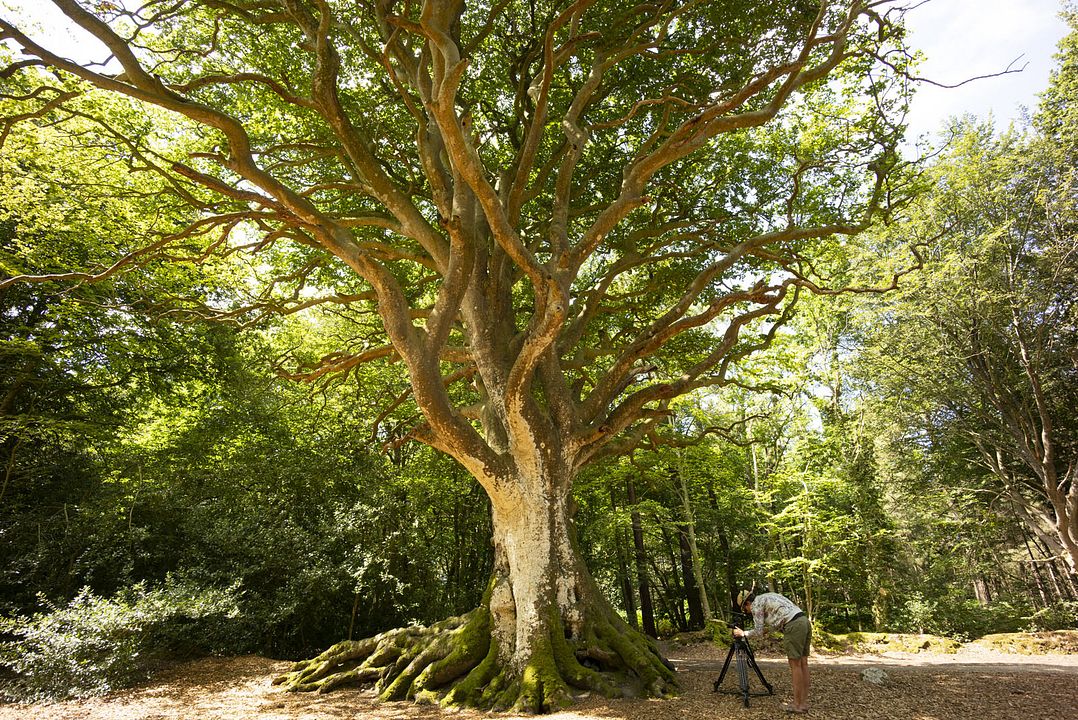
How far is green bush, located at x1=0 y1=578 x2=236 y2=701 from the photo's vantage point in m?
6.29

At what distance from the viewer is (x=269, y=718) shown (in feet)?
18.0

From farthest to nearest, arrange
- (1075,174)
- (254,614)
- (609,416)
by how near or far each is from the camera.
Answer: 1. (1075,174)
2. (254,614)
3. (609,416)

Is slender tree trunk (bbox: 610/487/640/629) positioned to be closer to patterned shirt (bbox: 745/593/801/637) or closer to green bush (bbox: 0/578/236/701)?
patterned shirt (bbox: 745/593/801/637)

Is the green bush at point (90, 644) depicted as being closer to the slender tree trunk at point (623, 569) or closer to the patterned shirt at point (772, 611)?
the patterned shirt at point (772, 611)

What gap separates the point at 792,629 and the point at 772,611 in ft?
0.86

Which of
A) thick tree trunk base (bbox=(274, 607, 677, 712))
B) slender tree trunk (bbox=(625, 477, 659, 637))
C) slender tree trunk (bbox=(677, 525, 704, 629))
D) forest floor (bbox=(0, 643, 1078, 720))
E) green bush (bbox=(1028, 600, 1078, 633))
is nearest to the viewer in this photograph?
forest floor (bbox=(0, 643, 1078, 720))

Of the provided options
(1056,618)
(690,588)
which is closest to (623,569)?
(690,588)

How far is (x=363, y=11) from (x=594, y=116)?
3.79 m

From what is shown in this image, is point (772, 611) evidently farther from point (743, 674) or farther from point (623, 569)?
point (623, 569)

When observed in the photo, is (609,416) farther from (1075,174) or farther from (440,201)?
(1075,174)

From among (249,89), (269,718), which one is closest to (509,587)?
(269,718)

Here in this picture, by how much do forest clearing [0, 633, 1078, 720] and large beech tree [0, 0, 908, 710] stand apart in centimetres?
57

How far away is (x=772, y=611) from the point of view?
17.8 feet

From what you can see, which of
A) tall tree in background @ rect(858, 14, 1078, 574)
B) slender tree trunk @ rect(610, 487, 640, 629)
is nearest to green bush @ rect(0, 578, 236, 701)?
slender tree trunk @ rect(610, 487, 640, 629)
